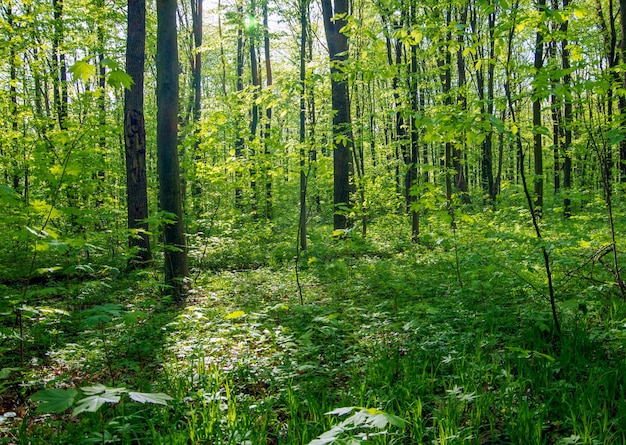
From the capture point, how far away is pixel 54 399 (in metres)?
1.43

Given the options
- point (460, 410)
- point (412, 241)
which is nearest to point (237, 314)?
point (460, 410)

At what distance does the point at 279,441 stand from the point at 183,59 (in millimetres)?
21258

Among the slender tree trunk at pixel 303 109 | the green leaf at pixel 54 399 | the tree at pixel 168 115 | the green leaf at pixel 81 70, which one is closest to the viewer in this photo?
the green leaf at pixel 54 399

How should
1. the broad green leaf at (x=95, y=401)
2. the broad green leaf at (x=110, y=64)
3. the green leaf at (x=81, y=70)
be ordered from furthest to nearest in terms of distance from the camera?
the broad green leaf at (x=110, y=64) < the green leaf at (x=81, y=70) < the broad green leaf at (x=95, y=401)

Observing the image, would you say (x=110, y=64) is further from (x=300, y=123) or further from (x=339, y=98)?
(x=339, y=98)

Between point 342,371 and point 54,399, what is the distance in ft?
7.64

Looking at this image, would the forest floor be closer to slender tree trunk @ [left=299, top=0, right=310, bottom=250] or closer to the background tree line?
the background tree line

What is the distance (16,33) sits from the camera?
9359 mm

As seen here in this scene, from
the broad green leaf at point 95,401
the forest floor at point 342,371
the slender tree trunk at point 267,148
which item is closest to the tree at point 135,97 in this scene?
the slender tree trunk at point 267,148

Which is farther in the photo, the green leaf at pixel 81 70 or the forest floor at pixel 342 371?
the green leaf at pixel 81 70

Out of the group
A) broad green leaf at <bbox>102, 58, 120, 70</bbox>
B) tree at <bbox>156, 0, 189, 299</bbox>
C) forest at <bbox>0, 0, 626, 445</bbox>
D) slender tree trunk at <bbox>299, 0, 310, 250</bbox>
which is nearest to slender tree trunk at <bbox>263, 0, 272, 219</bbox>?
forest at <bbox>0, 0, 626, 445</bbox>

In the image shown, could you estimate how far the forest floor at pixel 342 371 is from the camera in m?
2.24

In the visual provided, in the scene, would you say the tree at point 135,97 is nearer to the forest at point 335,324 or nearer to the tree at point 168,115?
the forest at point 335,324

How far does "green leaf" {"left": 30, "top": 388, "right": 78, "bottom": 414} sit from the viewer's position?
136cm
